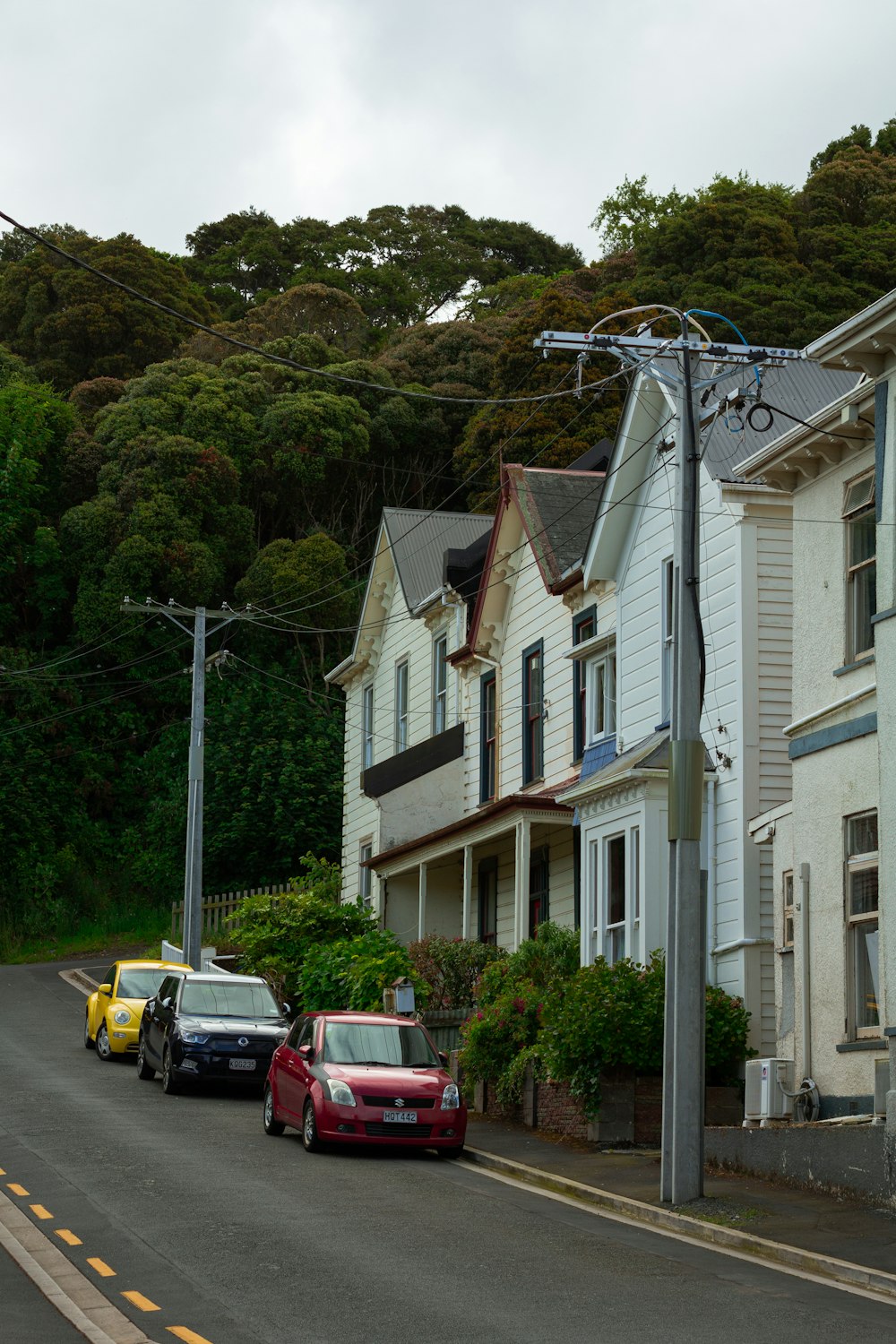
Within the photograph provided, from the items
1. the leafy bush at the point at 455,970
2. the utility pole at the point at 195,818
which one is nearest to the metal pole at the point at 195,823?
the utility pole at the point at 195,818

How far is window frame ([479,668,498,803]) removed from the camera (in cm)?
3023

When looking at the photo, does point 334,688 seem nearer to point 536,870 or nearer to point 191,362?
point 191,362

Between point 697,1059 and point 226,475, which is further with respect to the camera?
point 226,475

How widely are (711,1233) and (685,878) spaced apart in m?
3.15

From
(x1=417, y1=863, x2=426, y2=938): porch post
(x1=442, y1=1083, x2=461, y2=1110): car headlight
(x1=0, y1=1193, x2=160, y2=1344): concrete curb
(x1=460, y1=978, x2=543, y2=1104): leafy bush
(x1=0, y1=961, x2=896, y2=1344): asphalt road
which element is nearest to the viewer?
(x1=0, y1=1193, x2=160, y2=1344): concrete curb

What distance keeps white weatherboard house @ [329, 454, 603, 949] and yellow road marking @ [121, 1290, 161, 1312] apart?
13.4 meters

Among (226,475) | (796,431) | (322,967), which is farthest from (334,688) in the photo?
(796,431)

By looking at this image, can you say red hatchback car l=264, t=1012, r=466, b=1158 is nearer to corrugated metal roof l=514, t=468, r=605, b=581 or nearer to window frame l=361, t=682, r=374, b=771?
corrugated metal roof l=514, t=468, r=605, b=581

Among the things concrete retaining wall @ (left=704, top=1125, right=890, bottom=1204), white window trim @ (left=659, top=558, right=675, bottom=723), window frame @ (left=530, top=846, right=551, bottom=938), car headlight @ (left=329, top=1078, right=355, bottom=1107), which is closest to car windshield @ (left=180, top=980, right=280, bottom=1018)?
window frame @ (left=530, top=846, right=551, bottom=938)

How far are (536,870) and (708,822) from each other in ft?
25.0

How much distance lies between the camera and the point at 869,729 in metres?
16.3

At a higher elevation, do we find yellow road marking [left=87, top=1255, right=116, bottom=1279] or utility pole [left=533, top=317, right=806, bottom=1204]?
utility pole [left=533, top=317, right=806, bottom=1204]

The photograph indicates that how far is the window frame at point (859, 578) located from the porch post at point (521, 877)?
28.9 feet

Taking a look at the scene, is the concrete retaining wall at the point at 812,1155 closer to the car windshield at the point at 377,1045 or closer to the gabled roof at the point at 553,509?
the car windshield at the point at 377,1045
